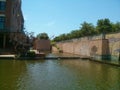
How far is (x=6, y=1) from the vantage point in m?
40.4

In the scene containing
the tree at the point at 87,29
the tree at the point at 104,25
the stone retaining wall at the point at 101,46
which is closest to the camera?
the stone retaining wall at the point at 101,46

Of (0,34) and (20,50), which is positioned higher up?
(0,34)

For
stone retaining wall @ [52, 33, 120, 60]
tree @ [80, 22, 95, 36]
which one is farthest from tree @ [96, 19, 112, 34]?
stone retaining wall @ [52, 33, 120, 60]

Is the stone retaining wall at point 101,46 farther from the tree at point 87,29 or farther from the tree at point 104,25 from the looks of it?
the tree at point 87,29

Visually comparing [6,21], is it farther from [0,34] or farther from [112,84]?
[112,84]

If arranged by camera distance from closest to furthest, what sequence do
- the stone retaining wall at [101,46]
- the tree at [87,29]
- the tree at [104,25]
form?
the stone retaining wall at [101,46] < the tree at [104,25] < the tree at [87,29]

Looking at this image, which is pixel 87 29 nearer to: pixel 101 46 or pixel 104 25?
pixel 104 25

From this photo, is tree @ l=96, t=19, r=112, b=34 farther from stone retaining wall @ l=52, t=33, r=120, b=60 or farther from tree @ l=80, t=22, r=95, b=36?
stone retaining wall @ l=52, t=33, r=120, b=60

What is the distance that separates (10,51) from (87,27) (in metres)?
44.4

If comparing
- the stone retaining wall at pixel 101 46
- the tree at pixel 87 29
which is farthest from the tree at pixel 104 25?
the stone retaining wall at pixel 101 46

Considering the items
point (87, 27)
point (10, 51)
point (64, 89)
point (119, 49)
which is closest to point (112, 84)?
point (64, 89)

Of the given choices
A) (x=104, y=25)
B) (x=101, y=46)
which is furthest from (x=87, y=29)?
(x=101, y=46)

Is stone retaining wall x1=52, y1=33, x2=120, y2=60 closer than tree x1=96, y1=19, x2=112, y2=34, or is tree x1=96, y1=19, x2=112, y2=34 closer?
stone retaining wall x1=52, y1=33, x2=120, y2=60

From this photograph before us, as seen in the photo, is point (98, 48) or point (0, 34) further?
point (0, 34)
